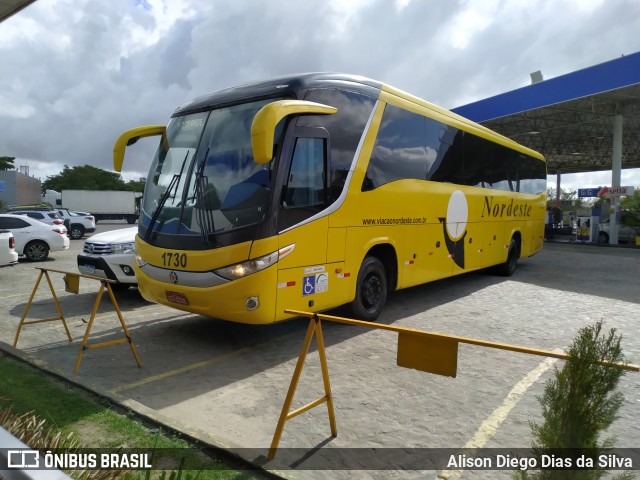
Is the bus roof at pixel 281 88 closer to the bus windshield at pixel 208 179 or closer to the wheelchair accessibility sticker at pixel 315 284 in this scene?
the bus windshield at pixel 208 179

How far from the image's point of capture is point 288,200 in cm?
540

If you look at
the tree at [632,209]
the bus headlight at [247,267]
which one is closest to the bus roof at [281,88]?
the bus headlight at [247,267]

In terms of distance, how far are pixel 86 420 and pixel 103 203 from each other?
42.1m

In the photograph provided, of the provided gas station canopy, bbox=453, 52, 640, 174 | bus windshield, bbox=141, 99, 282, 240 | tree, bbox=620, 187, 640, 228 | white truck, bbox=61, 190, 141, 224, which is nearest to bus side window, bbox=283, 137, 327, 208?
bus windshield, bbox=141, 99, 282, 240

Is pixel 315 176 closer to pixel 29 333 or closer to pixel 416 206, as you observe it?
pixel 416 206

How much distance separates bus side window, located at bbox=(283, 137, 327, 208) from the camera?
215 inches

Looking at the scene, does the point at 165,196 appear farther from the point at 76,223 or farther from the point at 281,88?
the point at 76,223

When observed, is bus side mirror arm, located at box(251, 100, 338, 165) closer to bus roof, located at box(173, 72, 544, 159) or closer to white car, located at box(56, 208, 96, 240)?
bus roof, located at box(173, 72, 544, 159)

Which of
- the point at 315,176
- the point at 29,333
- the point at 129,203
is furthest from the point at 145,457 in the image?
the point at 129,203

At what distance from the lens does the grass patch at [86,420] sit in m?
3.18

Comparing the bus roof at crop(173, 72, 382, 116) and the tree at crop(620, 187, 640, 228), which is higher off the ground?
the bus roof at crop(173, 72, 382, 116)

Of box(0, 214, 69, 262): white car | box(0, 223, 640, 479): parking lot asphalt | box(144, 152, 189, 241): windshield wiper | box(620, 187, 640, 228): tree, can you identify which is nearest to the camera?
box(0, 223, 640, 479): parking lot asphalt

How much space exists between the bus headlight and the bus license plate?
2.23 ft

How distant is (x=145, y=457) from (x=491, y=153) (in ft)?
33.4
